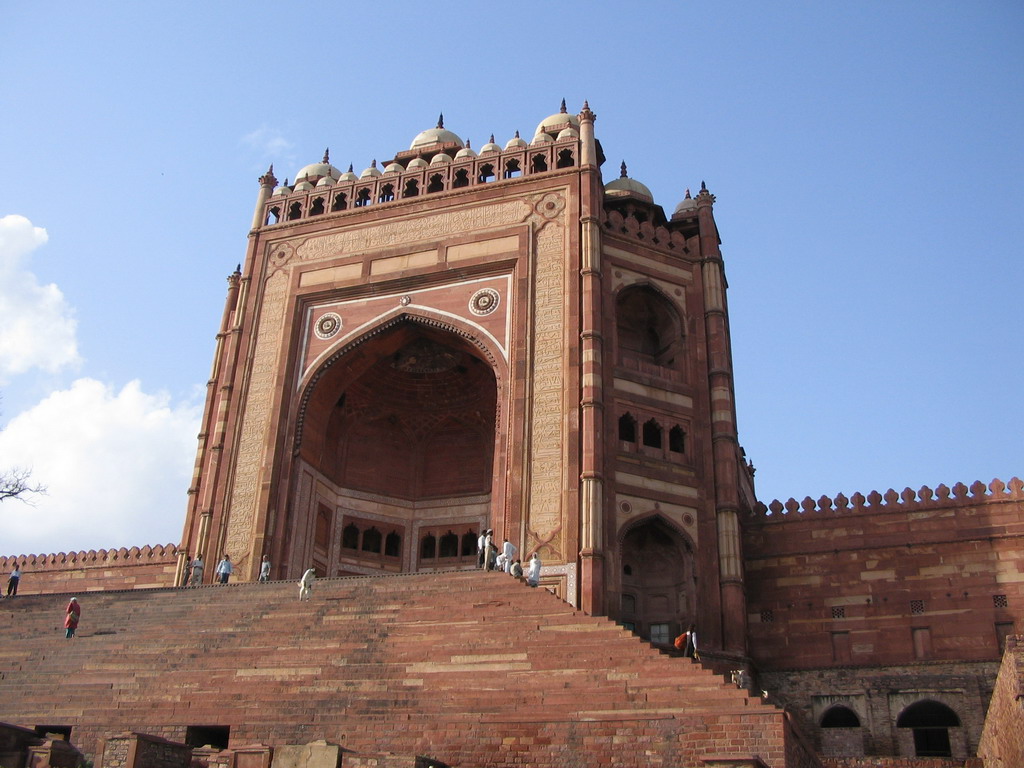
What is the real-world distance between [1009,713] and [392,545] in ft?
54.3

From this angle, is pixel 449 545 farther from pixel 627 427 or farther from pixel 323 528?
pixel 627 427

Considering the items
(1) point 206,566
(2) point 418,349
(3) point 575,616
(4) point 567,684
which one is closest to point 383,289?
(2) point 418,349

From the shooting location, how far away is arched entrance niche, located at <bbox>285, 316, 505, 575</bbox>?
83.7 feet

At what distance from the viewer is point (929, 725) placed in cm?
1967

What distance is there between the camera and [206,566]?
23359 millimetres

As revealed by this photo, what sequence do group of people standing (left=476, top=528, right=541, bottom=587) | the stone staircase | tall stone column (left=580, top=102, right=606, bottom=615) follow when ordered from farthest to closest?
tall stone column (left=580, top=102, right=606, bottom=615) < group of people standing (left=476, top=528, right=541, bottom=587) < the stone staircase

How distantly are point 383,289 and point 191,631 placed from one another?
10500mm

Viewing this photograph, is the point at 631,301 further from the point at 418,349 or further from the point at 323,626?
the point at 323,626

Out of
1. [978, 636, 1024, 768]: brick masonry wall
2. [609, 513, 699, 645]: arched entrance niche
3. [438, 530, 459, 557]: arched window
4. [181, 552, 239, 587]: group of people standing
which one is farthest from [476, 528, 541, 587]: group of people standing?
[978, 636, 1024, 768]: brick masonry wall

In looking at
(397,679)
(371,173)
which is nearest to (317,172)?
(371,173)

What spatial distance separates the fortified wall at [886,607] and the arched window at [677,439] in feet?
7.89

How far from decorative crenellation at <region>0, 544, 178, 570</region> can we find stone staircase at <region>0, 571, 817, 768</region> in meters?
7.36

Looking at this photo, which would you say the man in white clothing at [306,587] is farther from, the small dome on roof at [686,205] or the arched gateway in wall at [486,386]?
the small dome on roof at [686,205]

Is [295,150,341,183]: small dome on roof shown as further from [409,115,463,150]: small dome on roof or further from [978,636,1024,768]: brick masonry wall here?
[978,636,1024,768]: brick masonry wall
